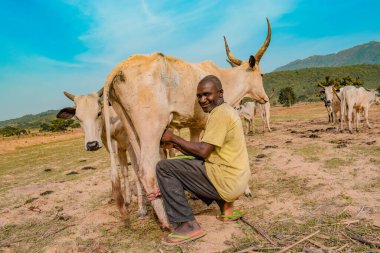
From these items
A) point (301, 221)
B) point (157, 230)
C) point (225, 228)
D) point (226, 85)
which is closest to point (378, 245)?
point (301, 221)

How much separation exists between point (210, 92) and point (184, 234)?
6.33ft

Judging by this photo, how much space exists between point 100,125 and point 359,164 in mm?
6312

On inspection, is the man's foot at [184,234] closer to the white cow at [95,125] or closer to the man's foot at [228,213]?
the man's foot at [228,213]

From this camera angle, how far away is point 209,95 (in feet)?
13.7

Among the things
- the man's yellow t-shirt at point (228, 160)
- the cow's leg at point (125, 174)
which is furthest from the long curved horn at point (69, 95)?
the man's yellow t-shirt at point (228, 160)

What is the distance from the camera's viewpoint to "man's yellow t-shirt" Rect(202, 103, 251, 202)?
410 centimetres

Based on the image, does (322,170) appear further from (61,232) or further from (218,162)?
(61,232)

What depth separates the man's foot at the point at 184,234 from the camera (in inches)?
160

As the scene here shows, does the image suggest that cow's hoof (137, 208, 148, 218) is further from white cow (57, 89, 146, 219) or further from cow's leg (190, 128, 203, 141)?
cow's leg (190, 128, 203, 141)

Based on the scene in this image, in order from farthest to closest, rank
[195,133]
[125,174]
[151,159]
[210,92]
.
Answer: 1. [125,174]
2. [195,133]
3. [151,159]
4. [210,92]

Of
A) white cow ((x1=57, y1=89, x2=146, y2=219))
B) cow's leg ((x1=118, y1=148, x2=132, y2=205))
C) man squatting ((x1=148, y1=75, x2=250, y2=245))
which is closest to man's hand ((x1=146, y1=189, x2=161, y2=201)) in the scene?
man squatting ((x1=148, y1=75, x2=250, y2=245))

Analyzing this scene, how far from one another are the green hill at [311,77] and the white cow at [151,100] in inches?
3587

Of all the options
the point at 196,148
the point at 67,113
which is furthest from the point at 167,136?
the point at 67,113

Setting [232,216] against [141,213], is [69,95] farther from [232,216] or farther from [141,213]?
[232,216]
